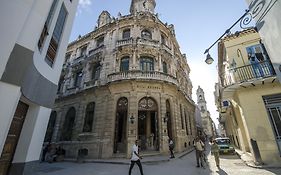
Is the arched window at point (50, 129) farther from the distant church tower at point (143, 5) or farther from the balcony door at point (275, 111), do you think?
the balcony door at point (275, 111)

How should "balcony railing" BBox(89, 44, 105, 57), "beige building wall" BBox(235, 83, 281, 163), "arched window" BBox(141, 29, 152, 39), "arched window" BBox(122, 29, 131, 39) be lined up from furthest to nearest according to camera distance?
"arched window" BBox(122, 29, 131, 39) → "balcony railing" BBox(89, 44, 105, 57) → "arched window" BBox(141, 29, 152, 39) → "beige building wall" BBox(235, 83, 281, 163)

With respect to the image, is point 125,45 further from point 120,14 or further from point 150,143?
point 150,143

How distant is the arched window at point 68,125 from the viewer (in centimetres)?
1746

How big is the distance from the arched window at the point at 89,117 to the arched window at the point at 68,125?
2415 millimetres

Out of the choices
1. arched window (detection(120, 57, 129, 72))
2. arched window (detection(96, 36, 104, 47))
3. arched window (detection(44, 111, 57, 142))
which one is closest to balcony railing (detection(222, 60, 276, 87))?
arched window (detection(120, 57, 129, 72))

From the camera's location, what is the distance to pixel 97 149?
14188 mm

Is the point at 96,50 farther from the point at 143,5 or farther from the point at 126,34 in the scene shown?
the point at 143,5

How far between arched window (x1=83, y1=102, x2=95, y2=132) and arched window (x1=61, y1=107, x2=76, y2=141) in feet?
7.92

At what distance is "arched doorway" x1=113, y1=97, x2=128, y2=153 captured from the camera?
1476 centimetres

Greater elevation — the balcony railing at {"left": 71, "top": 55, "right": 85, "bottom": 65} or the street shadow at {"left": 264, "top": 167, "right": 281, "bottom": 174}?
the balcony railing at {"left": 71, "top": 55, "right": 85, "bottom": 65}

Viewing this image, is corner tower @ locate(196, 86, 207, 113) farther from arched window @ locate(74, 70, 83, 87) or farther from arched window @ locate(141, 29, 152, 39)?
arched window @ locate(74, 70, 83, 87)

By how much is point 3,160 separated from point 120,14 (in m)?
19.9

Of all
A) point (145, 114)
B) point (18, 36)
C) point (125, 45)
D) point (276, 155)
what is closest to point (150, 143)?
point (145, 114)

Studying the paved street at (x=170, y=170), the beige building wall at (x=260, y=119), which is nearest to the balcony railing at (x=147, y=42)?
the beige building wall at (x=260, y=119)
